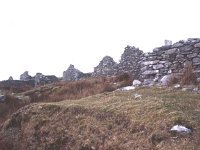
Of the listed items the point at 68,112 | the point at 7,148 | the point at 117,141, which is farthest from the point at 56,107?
the point at 117,141

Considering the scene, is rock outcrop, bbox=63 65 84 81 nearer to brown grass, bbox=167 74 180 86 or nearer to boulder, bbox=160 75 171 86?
boulder, bbox=160 75 171 86

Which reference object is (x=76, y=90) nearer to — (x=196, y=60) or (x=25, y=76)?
(x=196, y=60)

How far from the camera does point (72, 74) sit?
3472cm

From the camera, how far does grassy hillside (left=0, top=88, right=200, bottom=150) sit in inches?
399

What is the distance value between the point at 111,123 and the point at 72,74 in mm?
23401

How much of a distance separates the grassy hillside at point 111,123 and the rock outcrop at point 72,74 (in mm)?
18537

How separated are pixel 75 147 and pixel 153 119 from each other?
7.35 ft

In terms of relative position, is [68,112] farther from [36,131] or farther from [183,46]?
[183,46]

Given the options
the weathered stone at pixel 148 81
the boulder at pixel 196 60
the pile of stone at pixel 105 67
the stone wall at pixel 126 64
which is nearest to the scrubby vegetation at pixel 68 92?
the weathered stone at pixel 148 81

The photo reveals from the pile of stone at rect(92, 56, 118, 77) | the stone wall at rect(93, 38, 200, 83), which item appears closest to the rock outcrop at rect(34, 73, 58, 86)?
the pile of stone at rect(92, 56, 118, 77)

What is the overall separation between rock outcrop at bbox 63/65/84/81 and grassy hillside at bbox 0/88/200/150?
18537mm

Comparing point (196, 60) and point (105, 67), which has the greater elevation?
point (105, 67)

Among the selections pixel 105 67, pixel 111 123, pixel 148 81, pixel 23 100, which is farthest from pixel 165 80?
pixel 105 67

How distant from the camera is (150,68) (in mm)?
18344
